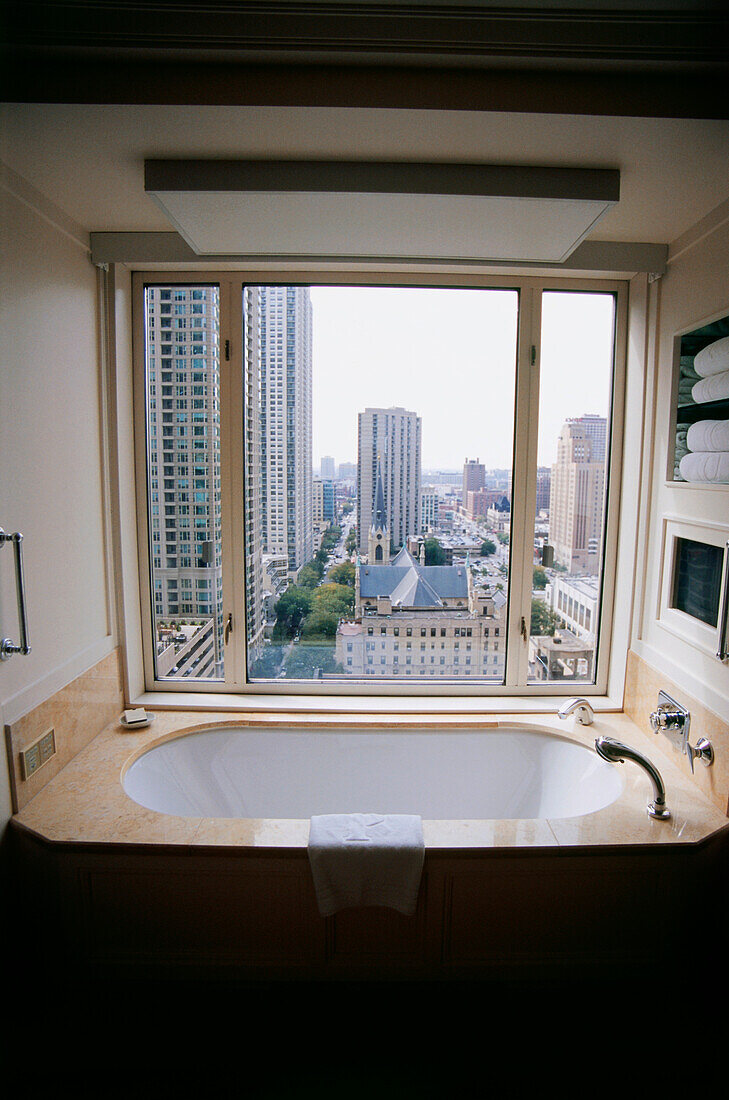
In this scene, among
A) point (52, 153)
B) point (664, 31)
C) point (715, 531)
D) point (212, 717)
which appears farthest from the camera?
point (212, 717)

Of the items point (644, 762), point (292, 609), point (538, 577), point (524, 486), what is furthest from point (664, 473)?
point (292, 609)

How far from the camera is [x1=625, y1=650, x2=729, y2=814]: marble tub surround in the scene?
65.3 inches

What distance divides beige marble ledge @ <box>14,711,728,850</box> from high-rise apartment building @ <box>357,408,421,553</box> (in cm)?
115

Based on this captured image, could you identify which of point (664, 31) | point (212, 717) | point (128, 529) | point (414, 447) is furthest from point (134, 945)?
point (664, 31)

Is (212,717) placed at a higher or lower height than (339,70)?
lower

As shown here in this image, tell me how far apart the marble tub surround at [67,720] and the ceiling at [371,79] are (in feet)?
5.13

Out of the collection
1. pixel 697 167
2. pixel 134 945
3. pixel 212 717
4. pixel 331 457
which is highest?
pixel 697 167

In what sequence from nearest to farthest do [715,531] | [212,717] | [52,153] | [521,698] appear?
[52,153], [715,531], [212,717], [521,698]

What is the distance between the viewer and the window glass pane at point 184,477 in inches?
90.3

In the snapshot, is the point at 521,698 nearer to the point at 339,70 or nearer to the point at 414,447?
the point at 414,447

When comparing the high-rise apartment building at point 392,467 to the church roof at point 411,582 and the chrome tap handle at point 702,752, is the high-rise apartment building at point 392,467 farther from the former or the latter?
the chrome tap handle at point 702,752

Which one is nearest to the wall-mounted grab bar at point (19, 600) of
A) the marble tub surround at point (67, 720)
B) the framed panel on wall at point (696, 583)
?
the marble tub surround at point (67, 720)

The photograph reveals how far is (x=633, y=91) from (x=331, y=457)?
4.77 feet

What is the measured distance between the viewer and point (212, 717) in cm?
225
